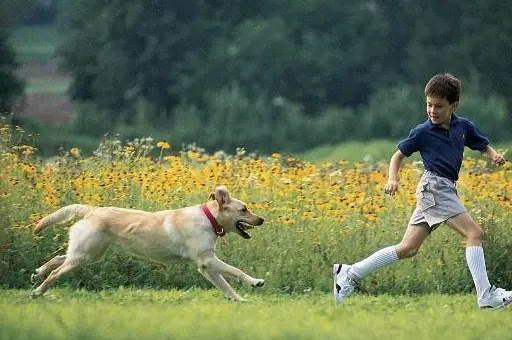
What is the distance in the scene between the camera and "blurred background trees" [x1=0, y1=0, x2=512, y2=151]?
43.3 metres

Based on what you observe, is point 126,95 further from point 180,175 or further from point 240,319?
point 240,319

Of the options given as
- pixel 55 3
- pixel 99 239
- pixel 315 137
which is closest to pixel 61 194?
pixel 99 239

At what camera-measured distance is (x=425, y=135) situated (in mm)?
9305

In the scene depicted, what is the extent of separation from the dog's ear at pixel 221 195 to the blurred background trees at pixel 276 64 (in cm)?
3157

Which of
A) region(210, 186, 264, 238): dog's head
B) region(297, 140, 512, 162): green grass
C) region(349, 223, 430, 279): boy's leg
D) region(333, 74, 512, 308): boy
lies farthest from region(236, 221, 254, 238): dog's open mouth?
region(297, 140, 512, 162): green grass

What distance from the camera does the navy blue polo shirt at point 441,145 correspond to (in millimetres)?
9250

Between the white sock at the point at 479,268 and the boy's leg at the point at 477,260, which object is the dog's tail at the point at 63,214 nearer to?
the boy's leg at the point at 477,260

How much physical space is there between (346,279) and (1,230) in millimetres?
2751

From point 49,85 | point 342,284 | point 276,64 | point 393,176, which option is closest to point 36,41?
point 49,85

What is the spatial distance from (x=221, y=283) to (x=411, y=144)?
160 cm

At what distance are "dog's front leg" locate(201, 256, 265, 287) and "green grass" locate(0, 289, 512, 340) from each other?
150 mm

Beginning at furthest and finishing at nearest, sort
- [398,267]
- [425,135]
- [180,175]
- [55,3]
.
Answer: [55,3] → [180,175] → [398,267] → [425,135]

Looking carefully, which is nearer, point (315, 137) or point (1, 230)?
point (1, 230)

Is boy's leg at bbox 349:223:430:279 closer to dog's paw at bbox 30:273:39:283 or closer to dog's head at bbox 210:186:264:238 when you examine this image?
dog's head at bbox 210:186:264:238
